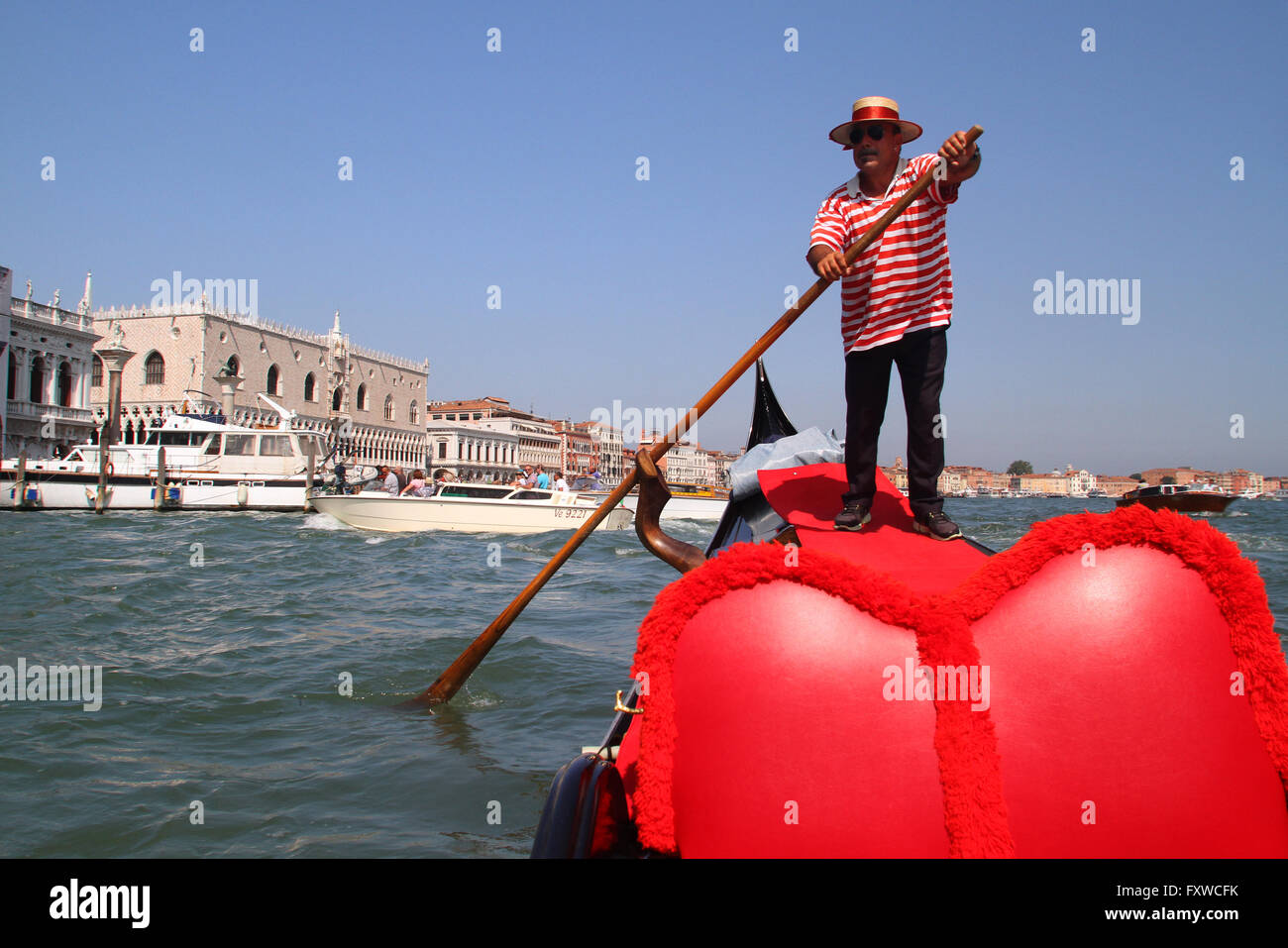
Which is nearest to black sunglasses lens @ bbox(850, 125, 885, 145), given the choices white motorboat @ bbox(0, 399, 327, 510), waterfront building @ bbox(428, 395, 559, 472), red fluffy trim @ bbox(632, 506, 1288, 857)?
red fluffy trim @ bbox(632, 506, 1288, 857)

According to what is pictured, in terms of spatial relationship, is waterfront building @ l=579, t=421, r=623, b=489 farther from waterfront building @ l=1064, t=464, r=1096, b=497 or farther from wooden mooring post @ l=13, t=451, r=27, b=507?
wooden mooring post @ l=13, t=451, r=27, b=507

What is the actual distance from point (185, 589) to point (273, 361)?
3835 cm

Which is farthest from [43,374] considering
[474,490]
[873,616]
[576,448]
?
[576,448]

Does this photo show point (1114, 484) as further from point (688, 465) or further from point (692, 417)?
point (692, 417)

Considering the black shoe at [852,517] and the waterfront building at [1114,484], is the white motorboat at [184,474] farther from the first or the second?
the waterfront building at [1114,484]

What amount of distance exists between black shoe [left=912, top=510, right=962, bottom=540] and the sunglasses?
0.72 metres

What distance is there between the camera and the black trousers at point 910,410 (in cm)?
168

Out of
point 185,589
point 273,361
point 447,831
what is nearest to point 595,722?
point 447,831

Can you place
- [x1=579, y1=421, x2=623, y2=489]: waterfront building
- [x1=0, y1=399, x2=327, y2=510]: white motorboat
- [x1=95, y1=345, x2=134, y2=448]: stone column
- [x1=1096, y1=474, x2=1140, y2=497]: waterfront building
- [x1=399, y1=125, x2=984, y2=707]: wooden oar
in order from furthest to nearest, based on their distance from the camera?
[x1=579, y1=421, x2=623, y2=489]: waterfront building, [x1=1096, y1=474, x2=1140, y2=497]: waterfront building, [x1=95, y1=345, x2=134, y2=448]: stone column, [x1=0, y1=399, x2=327, y2=510]: white motorboat, [x1=399, y1=125, x2=984, y2=707]: wooden oar

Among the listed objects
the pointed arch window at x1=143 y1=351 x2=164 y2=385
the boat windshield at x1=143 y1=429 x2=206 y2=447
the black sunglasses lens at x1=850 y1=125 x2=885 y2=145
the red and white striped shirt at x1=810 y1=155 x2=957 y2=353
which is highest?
the pointed arch window at x1=143 y1=351 x2=164 y2=385

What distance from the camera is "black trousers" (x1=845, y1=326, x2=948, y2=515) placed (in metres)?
1.68

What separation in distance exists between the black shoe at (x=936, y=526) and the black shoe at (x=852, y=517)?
0.32 feet

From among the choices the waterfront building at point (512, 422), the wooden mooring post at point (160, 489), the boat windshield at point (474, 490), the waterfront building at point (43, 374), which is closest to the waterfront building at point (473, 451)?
the waterfront building at point (512, 422)

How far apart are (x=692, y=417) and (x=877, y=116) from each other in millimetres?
778
